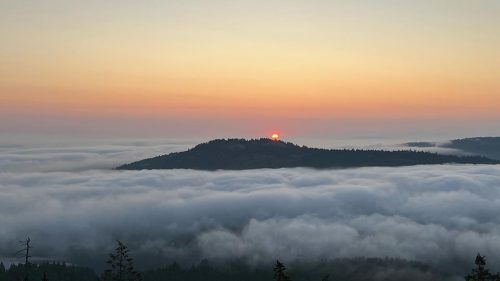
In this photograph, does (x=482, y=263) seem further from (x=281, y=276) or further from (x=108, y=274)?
(x=108, y=274)

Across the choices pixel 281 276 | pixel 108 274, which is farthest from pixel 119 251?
pixel 281 276

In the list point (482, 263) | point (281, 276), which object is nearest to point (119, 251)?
point (281, 276)

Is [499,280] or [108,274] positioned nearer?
[499,280]

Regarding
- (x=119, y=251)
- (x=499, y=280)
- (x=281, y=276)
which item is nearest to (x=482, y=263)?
(x=499, y=280)

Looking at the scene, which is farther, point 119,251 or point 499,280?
point 119,251

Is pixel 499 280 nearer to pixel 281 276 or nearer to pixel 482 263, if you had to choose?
pixel 482 263

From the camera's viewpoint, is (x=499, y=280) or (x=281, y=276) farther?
(x=499, y=280)

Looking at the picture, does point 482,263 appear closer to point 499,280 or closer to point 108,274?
point 499,280

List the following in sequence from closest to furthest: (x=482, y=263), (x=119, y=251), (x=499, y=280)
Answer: (x=482, y=263), (x=499, y=280), (x=119, y=251)

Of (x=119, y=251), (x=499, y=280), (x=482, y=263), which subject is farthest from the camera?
(x=119, y=251)
